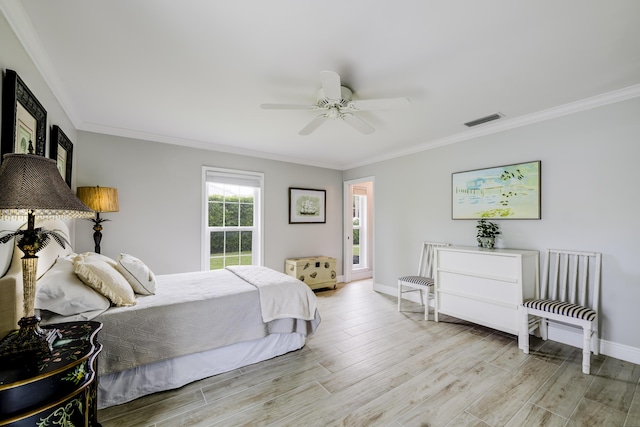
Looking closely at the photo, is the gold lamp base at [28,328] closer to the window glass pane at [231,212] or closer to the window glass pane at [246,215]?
the window glass pane at [231,212]

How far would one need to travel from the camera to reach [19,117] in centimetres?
166

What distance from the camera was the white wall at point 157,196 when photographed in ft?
11.5

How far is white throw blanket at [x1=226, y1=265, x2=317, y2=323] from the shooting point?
249 cm

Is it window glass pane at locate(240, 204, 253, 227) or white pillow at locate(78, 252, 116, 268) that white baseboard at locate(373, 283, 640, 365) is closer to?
window glass pane at locate(240, 204, 253, 227)

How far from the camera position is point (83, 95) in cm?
266

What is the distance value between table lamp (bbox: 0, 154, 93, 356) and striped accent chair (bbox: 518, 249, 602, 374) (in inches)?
138

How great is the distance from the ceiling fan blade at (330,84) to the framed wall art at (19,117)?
1.61 meters

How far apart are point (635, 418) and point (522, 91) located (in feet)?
8.24

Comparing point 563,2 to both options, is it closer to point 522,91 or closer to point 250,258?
point 522,91

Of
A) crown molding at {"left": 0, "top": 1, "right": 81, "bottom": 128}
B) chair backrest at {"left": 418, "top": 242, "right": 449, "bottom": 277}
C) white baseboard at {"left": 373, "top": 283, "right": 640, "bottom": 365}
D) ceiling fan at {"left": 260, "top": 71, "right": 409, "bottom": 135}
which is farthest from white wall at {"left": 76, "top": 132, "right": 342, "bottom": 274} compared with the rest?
white baseboard at {"left": 373, "top": 283, "right": 640, "bottom": 365}

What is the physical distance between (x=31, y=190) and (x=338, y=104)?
2.02 metres

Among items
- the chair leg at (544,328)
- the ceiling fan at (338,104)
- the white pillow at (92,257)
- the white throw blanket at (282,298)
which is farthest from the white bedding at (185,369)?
the chair leg at (544,328)

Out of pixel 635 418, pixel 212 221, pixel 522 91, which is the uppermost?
pixel 522 91

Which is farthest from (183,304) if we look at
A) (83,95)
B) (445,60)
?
(445,60)
